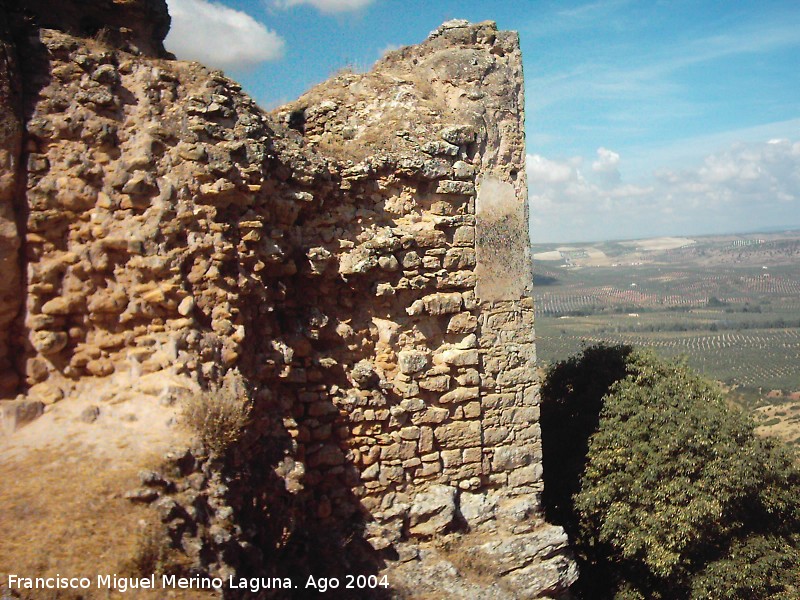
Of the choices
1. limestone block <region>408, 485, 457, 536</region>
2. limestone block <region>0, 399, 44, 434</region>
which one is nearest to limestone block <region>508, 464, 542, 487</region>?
limestone block <region>408, 485, 457, 536</region>

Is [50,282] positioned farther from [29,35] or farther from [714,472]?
[714,472]

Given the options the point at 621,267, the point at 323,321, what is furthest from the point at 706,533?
the point at 621,267

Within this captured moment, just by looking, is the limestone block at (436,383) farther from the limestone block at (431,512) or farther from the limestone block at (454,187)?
the limestone block at (454,187)

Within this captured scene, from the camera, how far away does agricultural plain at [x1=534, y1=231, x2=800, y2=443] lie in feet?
124

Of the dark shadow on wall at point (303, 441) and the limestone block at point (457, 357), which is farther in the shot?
the limestone block at point (457, 357)

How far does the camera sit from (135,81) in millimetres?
5125

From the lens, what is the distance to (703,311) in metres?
70.0

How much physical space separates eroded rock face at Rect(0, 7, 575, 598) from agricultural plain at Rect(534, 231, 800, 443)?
403 inches

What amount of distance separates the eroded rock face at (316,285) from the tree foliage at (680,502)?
1668mm

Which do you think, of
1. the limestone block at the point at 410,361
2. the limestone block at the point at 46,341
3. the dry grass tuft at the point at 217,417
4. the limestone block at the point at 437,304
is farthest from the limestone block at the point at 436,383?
the limestone block at the point at 46,341

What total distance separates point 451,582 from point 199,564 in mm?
3020

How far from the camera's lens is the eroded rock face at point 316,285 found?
4.79 meters

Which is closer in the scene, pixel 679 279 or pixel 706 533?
pixel 706 533

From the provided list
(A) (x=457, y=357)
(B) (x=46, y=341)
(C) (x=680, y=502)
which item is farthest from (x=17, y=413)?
(C) (x=680, y=502)
